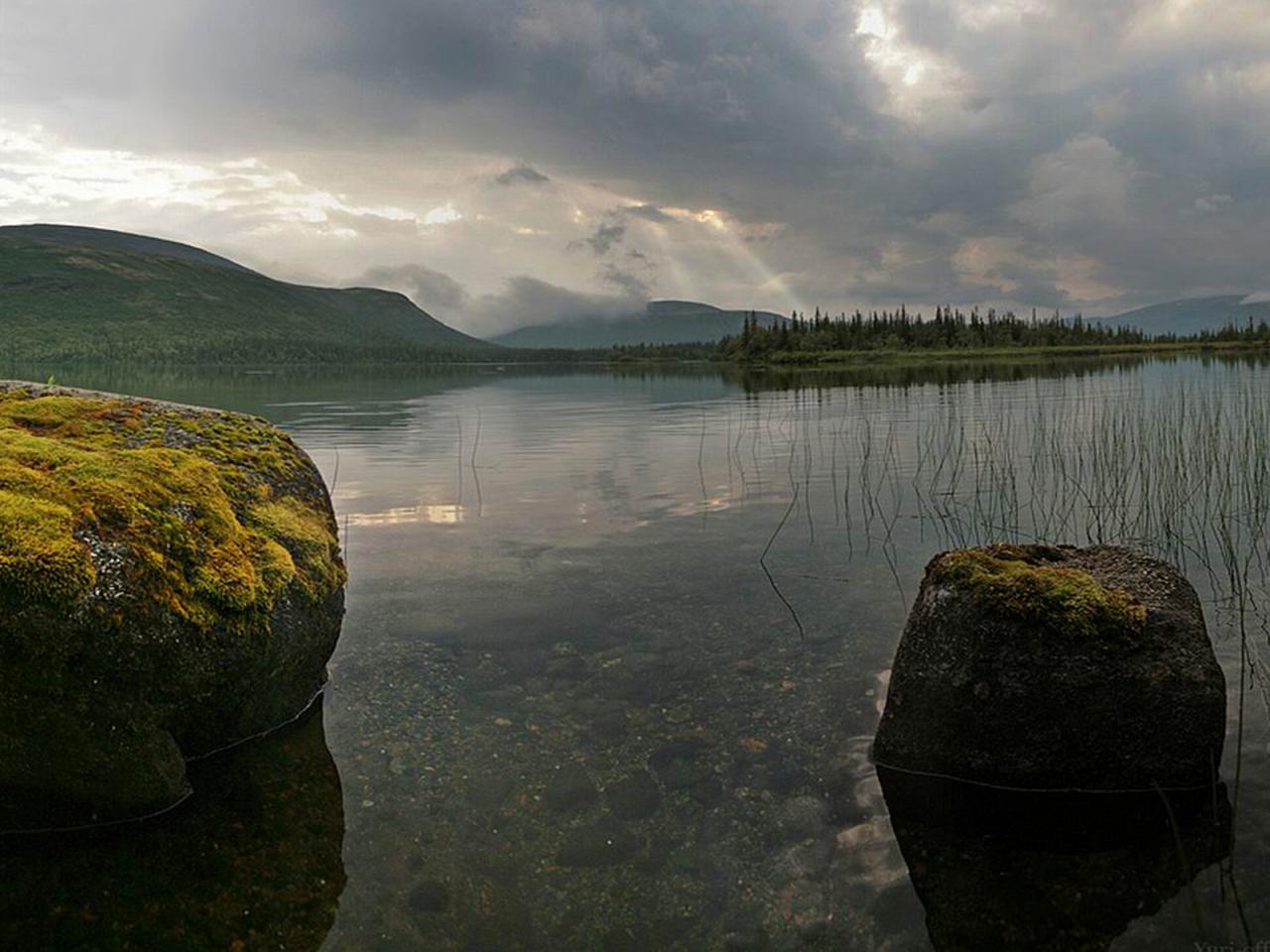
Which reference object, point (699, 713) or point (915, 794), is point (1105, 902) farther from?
point (699, 713)

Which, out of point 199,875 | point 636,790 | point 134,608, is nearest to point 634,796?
point 636,790

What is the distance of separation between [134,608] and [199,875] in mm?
2036

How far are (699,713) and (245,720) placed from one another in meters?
4.17

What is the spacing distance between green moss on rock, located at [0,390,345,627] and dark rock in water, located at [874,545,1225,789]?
6027 millimetres

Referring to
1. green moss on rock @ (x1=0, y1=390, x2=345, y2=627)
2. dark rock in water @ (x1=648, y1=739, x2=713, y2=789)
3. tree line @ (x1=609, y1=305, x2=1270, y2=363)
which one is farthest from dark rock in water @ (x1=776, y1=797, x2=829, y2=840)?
tree line @ (x1=609, y1=305, x2=1270, y2=363)

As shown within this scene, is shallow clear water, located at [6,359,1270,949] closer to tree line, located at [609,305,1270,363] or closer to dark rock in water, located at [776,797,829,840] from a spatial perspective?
dark rock in water, located at [776,797,829,840]

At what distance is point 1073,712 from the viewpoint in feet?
20.8

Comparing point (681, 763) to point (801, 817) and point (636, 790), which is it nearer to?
point (636, 790)

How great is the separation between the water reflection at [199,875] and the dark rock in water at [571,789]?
5.10ft

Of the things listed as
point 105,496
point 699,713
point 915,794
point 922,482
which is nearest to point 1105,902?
point 915,794

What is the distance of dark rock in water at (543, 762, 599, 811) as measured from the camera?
6.16 meters

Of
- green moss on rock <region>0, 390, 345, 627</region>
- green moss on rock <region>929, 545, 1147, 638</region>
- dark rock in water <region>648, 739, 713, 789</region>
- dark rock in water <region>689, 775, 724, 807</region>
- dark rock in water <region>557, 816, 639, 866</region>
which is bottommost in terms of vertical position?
dark rock in water <region>557, 816, 639, 866</region>

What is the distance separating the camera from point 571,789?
6.34 metres

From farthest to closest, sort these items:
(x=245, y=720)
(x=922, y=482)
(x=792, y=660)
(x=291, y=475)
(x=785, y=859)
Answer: (x=922, y=482) < (x=291, y=475) < (x=792, y=660) < (x=245, y=720) < (x=785, y=859)
